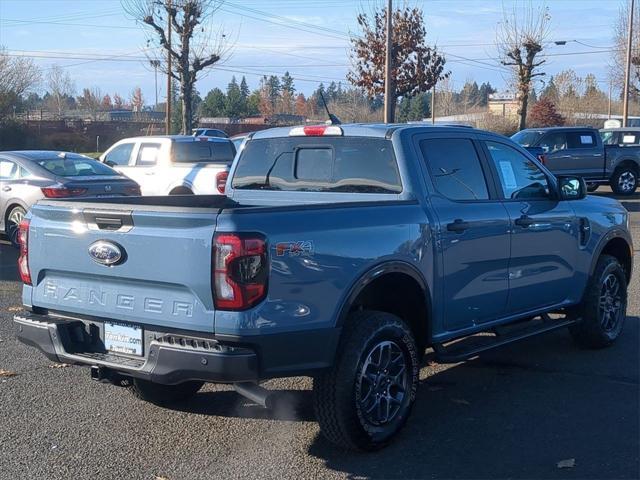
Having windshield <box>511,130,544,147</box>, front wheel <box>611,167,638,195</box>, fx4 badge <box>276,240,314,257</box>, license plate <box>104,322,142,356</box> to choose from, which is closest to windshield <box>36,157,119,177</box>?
license plate <box>104,322,142,356</box>

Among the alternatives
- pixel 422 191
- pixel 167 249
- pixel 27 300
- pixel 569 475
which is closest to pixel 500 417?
pixel 569 475

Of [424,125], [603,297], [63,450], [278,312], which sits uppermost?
[424,125]

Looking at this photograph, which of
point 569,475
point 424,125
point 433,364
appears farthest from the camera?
point 433,364

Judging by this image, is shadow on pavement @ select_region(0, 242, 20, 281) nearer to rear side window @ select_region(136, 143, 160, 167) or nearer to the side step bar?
rear side window @ select_region(136, 143, 160, 167)

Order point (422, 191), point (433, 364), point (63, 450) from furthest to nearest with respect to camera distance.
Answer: point (433, 364) → point (422, 191) → point (63, 450)

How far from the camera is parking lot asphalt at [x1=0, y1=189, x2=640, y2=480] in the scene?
4.80m

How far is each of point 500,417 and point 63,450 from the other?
2.80 metres

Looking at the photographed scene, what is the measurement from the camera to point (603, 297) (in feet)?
24.2

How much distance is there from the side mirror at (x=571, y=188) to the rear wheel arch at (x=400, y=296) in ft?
6.69

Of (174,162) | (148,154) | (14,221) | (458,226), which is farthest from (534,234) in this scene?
(148,154)

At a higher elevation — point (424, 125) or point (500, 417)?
point (424, 125)

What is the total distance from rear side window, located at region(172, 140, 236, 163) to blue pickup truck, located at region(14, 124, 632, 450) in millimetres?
9650

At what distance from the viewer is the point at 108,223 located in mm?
4715

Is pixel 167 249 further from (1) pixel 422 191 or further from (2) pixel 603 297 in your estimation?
(2) pixel 603 297
